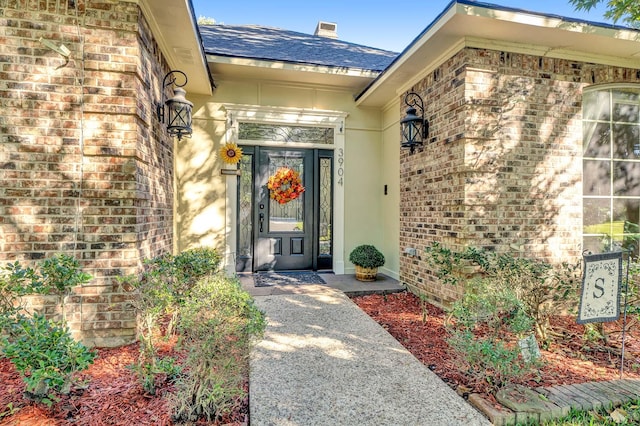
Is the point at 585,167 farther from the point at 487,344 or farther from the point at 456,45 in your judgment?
the point at 487,344

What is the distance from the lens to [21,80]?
8.73 ft

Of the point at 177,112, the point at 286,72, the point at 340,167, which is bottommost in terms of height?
the point at 340,167

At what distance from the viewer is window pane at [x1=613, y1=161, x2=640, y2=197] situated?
4.11 m

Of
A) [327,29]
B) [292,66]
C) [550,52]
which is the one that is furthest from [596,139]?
[327,29]

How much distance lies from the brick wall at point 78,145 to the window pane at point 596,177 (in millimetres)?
4991

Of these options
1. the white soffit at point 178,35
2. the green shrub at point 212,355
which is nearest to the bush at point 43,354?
the green shrub at point 212,355

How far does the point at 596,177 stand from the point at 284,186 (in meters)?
4.30

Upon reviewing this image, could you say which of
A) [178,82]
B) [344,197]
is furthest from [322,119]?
[178,82]

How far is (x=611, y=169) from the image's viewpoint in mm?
4094

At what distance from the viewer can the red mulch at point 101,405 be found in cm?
180

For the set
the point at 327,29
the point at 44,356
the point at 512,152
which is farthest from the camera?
the point at 327,29

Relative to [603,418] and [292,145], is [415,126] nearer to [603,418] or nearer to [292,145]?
[292,145]

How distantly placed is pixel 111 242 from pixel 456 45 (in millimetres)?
4017

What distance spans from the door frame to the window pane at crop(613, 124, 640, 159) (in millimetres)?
3719
